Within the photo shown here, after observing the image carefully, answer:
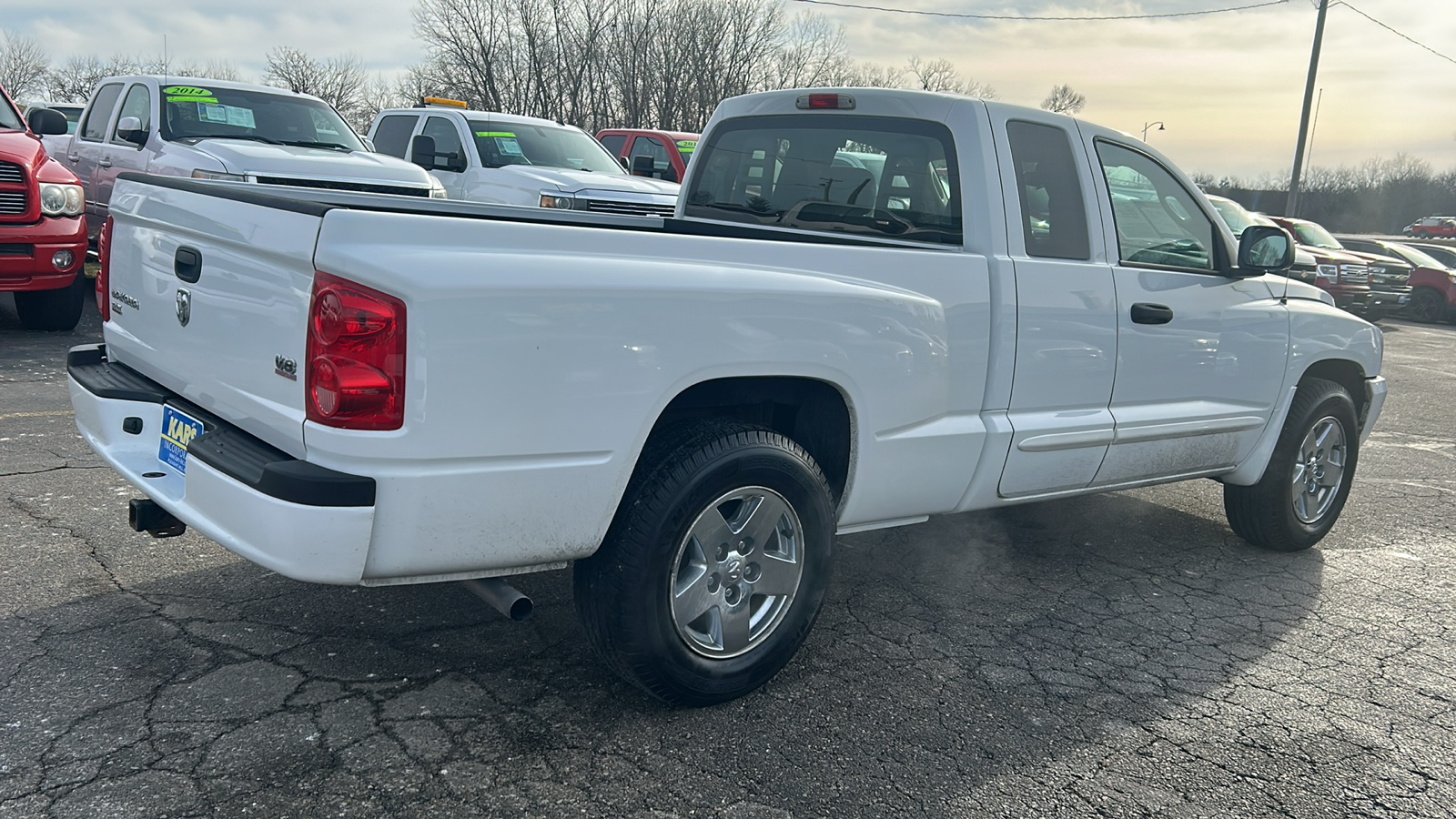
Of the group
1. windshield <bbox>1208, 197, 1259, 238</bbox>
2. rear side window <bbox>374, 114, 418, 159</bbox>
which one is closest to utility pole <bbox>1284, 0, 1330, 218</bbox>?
windshield <bbox>1208, 197, 1259, 238</bbox>

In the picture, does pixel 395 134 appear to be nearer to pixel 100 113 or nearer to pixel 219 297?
pixel 100 113

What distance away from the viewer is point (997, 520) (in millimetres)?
5598

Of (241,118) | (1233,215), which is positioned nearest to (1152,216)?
(241,118)

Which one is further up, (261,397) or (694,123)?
(694,123)

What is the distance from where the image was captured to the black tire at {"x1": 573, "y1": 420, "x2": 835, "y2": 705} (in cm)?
306

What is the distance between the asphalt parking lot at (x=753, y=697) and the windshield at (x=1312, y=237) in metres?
16.4

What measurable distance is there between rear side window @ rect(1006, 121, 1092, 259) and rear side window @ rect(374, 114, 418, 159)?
1012 centimetres

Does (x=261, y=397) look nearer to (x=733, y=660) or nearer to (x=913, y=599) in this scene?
(x=733, y=660)

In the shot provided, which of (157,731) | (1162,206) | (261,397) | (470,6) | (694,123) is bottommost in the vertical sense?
(157,731)

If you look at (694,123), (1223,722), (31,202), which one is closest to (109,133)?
(31,202)

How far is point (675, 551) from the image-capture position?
3.12 metres

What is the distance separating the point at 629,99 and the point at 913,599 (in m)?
49.0

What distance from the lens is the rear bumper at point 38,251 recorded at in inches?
326

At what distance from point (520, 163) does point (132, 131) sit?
3.70 meters
